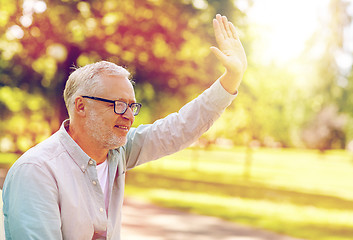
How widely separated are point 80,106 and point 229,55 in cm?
76

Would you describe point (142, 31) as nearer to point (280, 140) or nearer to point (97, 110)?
point (97, 110)

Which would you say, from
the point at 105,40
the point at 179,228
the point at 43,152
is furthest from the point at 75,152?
the point at 105,40

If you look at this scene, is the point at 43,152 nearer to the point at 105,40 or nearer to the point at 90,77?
the point at 90,77

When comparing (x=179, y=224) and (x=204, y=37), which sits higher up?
(x=204, y=37)

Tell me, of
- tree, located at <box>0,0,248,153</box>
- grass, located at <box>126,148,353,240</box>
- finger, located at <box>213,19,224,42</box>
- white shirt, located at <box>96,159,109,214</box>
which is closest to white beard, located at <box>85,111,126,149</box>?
white shirt, located at <box>96,159,109,214</box>

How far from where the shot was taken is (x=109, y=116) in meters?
2.08

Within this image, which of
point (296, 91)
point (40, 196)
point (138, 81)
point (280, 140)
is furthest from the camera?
point (280, 140)

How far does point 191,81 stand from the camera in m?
14.3

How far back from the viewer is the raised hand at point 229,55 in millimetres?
2326

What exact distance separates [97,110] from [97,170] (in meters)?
0.26

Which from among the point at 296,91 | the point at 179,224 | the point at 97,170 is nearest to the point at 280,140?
the point at 296,91

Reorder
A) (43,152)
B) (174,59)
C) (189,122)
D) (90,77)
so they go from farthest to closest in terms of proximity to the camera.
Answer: (174,59), (189,122), (90,77), (43,152)

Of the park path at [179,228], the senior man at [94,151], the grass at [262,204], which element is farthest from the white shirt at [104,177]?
the grass at [262,204]

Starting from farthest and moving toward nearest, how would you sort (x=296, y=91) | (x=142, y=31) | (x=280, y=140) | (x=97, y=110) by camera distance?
1. (x=280, y=140)
2. (x=296, y=91)
3. (x=142, y=31)
4. (x=97, y=110)
